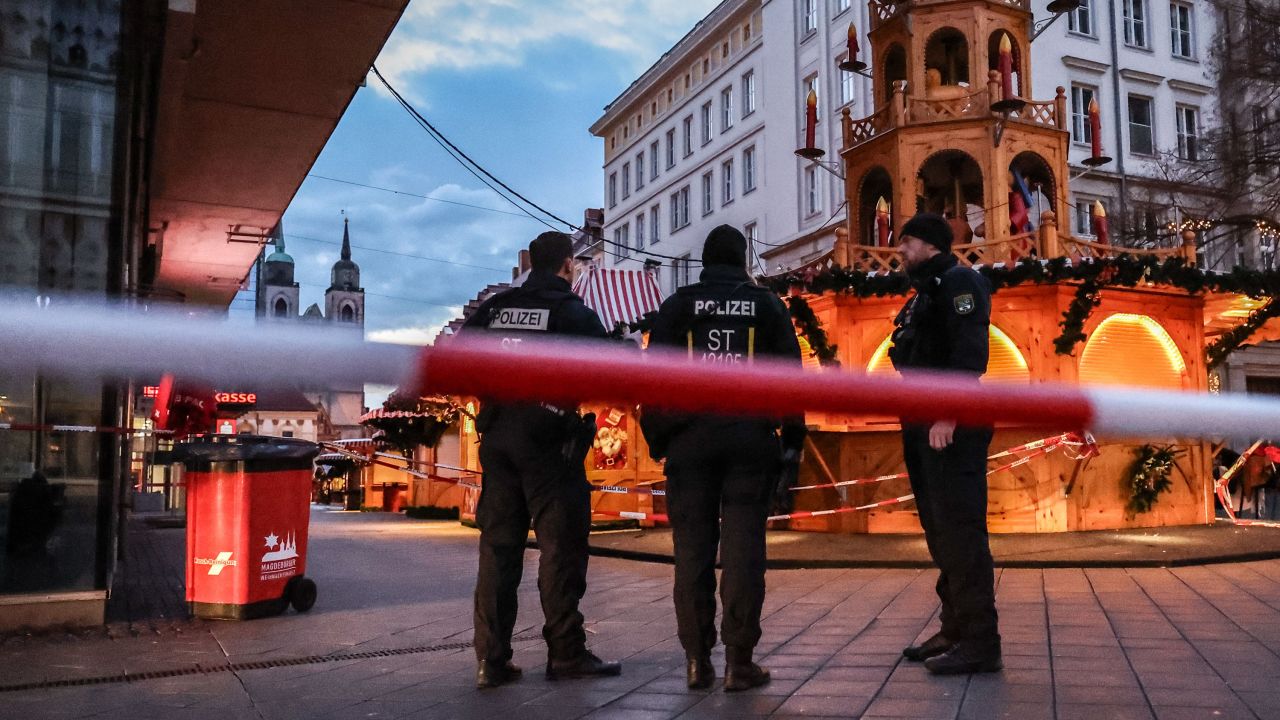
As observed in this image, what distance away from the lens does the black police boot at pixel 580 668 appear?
4.90 metres

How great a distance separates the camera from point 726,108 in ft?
143

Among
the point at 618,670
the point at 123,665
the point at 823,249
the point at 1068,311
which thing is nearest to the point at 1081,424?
the point at 618,670

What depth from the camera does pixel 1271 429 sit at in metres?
2.94

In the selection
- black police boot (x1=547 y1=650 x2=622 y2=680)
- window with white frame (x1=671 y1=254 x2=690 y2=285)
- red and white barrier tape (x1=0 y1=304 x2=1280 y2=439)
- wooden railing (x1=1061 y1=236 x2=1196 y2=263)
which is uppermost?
window with white frame (x1=671 y1=254 x2=690 y2=285)

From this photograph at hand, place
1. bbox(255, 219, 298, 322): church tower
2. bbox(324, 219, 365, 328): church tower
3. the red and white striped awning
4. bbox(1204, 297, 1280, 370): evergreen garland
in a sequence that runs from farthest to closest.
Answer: bbox(324, 219, 365, 328): church tower → bbox(255, 219, 298, 322): church tower → the red and white striped awning → bbox(1204, 297, 1280, 370): evergreen garland

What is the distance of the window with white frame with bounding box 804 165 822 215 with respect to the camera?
35.7 meters

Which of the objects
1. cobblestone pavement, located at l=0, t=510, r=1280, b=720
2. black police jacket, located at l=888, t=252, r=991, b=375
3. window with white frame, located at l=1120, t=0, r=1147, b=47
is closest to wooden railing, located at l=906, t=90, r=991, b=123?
cobblestone pavement, located at l=0, t=510, r=1280, b=720

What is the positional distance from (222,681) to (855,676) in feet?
9.74

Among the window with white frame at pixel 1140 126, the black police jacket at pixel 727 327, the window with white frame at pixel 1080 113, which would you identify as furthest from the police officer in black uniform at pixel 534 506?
the window with white frame at pixel 1140 126

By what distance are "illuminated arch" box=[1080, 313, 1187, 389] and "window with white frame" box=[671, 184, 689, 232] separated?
32.6 metres

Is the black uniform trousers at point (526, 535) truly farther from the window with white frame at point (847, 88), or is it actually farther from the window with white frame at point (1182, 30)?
the window with white frame at point (1182, 30)

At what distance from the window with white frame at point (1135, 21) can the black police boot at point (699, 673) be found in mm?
34833

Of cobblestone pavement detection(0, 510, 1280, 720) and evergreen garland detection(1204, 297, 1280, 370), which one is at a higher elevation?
evergreen garland detection(1204, 297, 1280, 370)

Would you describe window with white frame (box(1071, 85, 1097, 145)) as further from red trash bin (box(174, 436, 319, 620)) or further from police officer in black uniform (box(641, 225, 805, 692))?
police officer in black uniform (box(641, 225, 805, 692))
